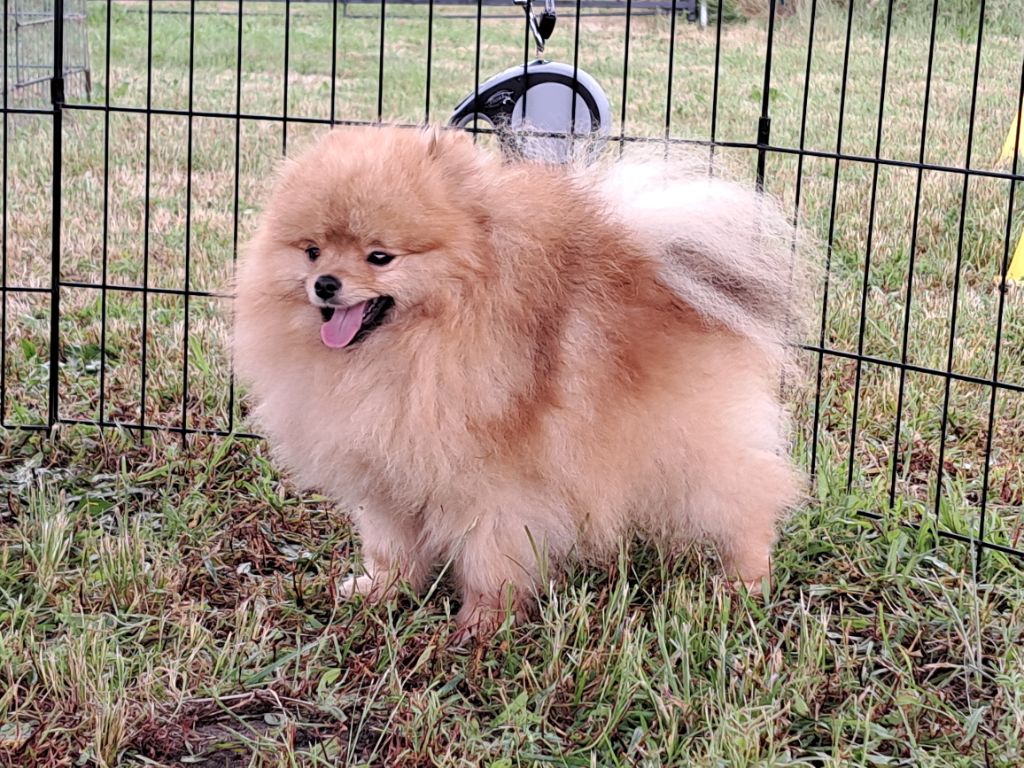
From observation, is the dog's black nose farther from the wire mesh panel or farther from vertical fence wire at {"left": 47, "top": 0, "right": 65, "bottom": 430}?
the wire mesh panel

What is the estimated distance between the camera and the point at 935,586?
2.97m

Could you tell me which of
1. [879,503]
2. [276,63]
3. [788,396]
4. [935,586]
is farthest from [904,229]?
[276,63]

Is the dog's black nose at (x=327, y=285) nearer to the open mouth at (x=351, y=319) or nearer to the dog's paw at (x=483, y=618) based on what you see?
the open mouth at (x=351, y=319)

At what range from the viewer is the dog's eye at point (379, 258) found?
252 centimetres

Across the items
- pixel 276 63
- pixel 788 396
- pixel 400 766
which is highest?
pixel 276 63

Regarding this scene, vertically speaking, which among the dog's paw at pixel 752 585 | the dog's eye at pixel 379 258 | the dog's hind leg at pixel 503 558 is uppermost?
the dog's eye at pixel 379 258

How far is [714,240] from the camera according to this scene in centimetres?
277

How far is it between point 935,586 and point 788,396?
103cm

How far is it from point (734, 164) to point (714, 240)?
Answer: 1.70 m

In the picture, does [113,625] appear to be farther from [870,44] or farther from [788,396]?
[870,44]

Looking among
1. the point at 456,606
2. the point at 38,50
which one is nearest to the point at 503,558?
the point at 456,606

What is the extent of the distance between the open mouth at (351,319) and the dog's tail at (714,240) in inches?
22.6

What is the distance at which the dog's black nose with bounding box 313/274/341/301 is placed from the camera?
8.19 ft

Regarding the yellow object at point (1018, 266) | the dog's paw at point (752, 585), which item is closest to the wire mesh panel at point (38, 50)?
the yellow object at point (1018, 266)
